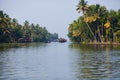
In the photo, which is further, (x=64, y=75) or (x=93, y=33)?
(x=93, y=33)

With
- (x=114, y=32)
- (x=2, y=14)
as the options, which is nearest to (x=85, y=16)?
(x=114, y=32)

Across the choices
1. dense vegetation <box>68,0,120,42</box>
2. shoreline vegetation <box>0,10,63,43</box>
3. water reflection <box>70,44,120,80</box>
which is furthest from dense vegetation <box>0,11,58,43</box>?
water reflection <box>70,44,120,80</box>

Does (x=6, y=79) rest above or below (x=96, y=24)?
below

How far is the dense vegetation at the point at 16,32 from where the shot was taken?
390ft

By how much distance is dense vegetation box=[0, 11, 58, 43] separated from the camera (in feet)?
390

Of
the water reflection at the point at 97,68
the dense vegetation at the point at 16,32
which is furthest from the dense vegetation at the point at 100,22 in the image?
the water reflection at the point at 97,68

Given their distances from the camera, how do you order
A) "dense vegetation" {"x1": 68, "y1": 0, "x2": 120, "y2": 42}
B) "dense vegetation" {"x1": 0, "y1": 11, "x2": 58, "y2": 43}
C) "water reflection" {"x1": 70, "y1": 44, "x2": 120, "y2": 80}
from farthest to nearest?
"dense vegetation" {"x1": 0, "y1": 11, "x2": 58, "y2": 43} → "dense vegetation" {"x1": 68, "y1": 0, "x2": 120, "y2": 42} → "water reflection" {"x1": 70, "y1": 44, "x2": 120, "y2": 80}

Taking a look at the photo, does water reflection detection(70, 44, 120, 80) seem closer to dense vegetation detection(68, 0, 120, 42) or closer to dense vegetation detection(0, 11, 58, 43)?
dense vegetation detection(68, 0, 120, 42)

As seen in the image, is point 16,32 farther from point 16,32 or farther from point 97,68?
point 97,68

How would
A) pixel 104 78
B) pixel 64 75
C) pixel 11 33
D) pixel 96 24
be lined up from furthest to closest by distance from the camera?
pixel 11 33
pixel 96 24
pixel 64 75
pixel 104 78

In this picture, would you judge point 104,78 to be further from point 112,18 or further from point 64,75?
point 112,18

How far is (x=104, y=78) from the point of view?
2017cm

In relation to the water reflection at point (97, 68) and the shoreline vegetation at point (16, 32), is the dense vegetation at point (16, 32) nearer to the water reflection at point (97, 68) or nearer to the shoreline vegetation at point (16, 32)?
the shoreline vegetation at point (16, 32)

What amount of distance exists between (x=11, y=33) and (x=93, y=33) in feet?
119
